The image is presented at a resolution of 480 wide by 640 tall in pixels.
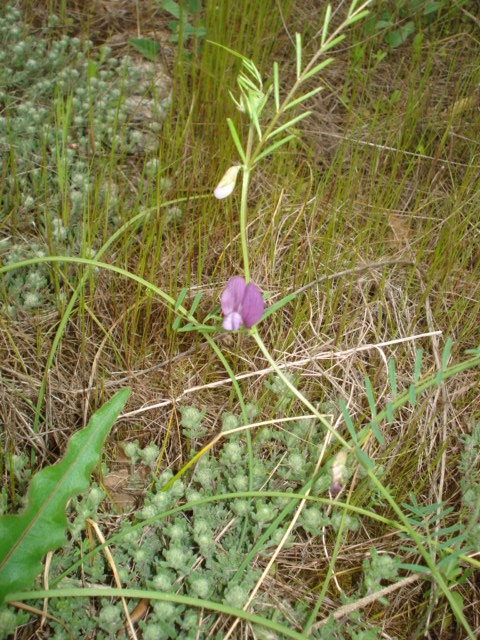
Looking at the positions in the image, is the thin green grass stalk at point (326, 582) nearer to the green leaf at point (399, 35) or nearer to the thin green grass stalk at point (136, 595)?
the thin green grass stalk at point (136, 595)

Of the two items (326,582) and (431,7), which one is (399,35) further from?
(326,582)

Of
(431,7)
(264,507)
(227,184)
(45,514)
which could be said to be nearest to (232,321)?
(227,184)

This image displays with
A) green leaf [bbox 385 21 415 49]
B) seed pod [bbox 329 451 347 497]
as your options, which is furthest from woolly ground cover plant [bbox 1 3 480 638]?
green leaf [bbox 385 21 415 49]

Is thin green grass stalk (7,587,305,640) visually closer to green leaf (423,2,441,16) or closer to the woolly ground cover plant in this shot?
the woolly ground cover plant

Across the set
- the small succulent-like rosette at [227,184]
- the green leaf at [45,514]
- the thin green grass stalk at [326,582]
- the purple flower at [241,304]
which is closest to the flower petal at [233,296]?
the purple flower at [241,304]

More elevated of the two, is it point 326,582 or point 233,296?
point 233,296

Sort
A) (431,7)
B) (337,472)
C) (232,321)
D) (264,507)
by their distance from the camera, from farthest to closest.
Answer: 1. (431,7)
2. (264,507)
3. (232,321)
4. (337,472)

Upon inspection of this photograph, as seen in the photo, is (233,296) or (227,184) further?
(233,296)

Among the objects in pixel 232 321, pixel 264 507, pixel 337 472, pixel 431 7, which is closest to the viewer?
pixel 337 472
